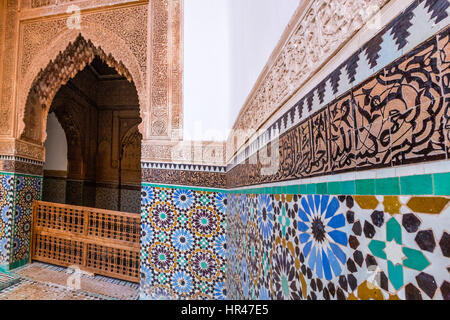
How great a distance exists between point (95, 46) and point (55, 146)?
2.35m

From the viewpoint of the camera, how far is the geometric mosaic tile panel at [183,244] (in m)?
1.34

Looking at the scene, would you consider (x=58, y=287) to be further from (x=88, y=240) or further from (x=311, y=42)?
(x=311, y=42)

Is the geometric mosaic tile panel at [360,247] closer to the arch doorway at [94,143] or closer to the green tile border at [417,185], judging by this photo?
the green tile border at [417,185]

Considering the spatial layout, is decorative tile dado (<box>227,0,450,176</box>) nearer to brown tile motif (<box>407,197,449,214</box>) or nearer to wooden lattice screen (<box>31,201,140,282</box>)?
brown tile motif (<box>407,197,449,214</box>)

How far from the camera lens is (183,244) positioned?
4.57ft

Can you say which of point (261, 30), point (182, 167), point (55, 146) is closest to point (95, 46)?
point (182, 167)

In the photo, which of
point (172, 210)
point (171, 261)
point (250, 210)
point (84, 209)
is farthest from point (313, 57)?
point (84, 209)

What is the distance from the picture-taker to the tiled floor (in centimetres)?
144

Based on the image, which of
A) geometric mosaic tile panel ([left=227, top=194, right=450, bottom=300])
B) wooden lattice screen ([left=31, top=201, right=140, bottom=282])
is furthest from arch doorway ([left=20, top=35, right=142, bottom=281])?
geometric mosaic tile panel ([left=227, top=194, right=450, bottom=300])

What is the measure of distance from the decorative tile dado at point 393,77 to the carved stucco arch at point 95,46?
1.41m

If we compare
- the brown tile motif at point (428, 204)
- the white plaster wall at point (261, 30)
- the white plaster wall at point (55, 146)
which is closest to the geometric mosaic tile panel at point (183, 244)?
the white plaster wall at point (261, 30)

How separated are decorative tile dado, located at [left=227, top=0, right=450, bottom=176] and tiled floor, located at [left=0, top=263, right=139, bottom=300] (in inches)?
62.6

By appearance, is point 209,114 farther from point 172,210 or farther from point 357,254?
point 357,254

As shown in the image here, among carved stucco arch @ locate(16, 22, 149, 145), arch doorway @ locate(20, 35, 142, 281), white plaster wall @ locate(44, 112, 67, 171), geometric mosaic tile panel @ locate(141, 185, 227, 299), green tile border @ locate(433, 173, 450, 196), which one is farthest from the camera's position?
white plaster wall @ locate(44, 112, 67, 171)
